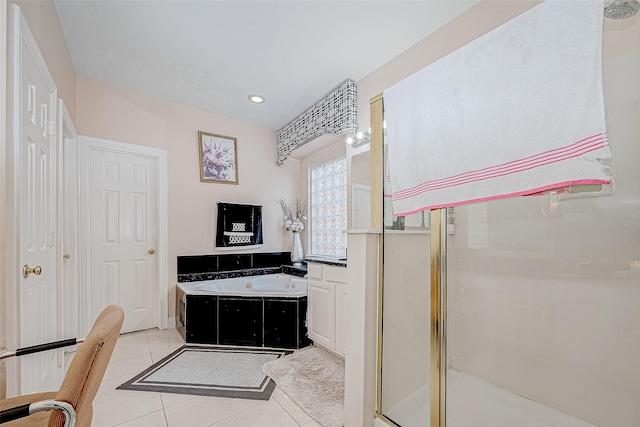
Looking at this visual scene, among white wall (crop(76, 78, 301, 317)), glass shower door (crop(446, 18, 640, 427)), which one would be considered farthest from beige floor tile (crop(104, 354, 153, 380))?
glass shower door (crop(446, 18, 640, 427))

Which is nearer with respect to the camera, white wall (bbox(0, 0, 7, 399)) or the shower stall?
white wall (bbox(0, 0, 7, 399))

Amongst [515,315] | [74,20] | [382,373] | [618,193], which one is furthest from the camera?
[74,20]

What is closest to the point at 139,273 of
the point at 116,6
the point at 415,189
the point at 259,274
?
the point at 259,274

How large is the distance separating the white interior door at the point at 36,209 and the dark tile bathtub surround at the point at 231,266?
5.04 feet

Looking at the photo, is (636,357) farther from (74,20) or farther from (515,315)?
(74,20)

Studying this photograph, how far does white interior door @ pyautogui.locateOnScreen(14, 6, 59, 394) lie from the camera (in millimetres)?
1307

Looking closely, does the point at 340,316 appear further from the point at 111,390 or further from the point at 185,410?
the point at 111,390

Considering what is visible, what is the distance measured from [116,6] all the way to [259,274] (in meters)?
2.97

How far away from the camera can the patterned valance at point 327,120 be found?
9.53ft

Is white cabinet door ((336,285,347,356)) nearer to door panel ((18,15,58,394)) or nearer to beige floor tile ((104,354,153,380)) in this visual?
beige floor tile ((104,354,153,380))

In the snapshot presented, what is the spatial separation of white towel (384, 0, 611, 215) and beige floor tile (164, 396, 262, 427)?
65.0 inches

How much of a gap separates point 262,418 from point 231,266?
2.22 metres

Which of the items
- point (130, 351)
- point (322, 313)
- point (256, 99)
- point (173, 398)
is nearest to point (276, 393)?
point (173, 398)

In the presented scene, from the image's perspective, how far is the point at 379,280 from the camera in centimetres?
160
